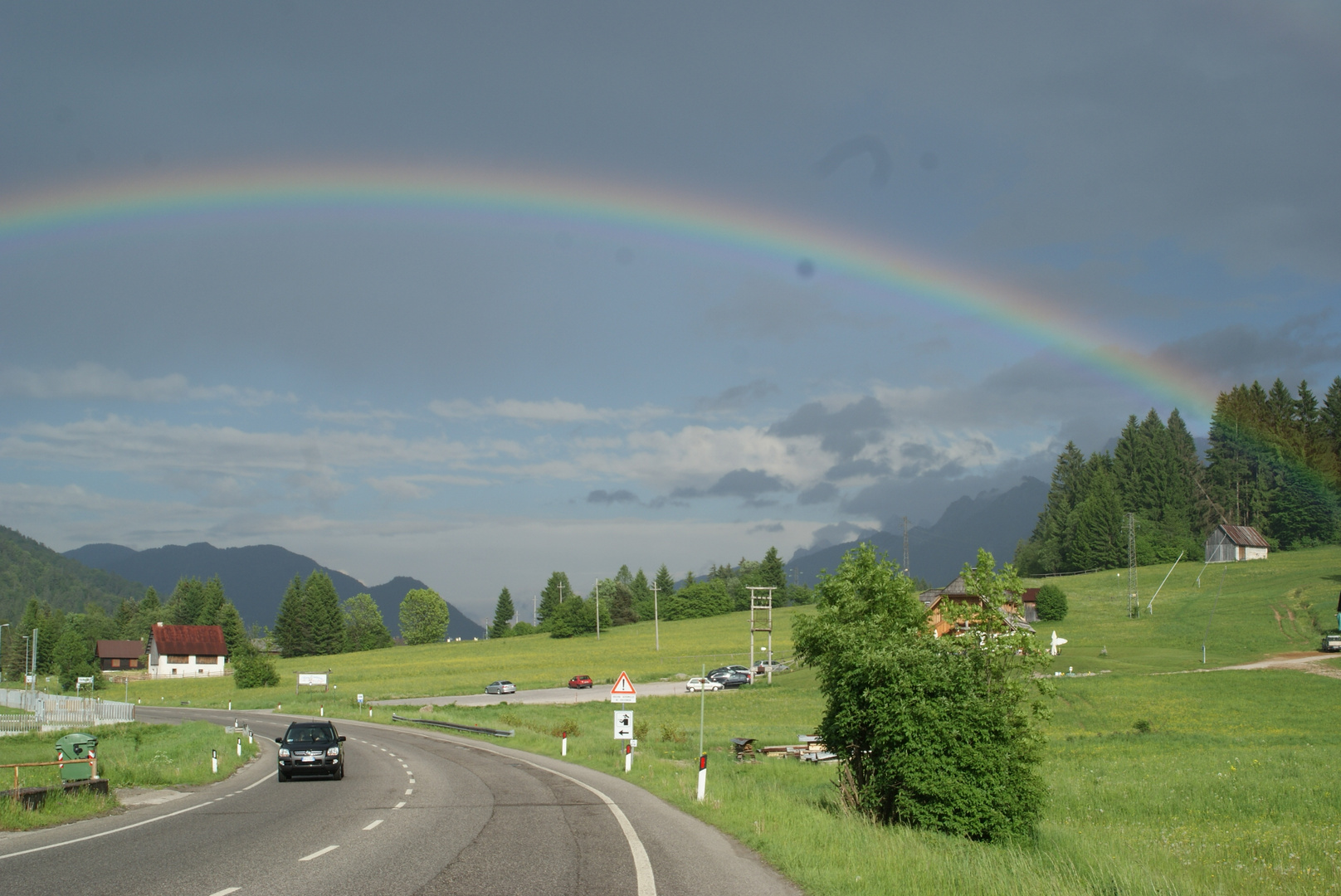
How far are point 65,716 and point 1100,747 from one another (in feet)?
209

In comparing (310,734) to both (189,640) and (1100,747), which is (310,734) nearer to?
(1100,747)

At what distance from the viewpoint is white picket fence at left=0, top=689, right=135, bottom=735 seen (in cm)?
5934

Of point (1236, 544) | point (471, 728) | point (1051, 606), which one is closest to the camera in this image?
point (471, 728)

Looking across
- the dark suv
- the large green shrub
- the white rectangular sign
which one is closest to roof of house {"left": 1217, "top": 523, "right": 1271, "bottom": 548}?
the white rectangular sign

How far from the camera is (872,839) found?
15695mm

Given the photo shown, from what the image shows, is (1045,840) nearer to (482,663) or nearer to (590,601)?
(482,663)

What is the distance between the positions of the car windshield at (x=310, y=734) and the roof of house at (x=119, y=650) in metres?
162

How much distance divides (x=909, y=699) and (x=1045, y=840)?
392cm

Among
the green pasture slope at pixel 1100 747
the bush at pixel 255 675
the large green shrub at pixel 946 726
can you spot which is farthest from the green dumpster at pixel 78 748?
the bush at pixel 255 675

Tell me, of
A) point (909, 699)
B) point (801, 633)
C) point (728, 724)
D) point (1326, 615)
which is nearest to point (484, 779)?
point (801, 633)

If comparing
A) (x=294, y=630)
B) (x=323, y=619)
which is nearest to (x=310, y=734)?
(x=323, y=619)

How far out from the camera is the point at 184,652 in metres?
156

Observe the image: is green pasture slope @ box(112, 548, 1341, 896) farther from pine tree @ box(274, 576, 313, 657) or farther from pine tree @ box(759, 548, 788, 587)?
pine tree @ box(759, 548, 788, 587)

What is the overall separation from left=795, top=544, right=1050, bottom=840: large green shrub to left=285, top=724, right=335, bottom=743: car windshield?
51.0 feet
